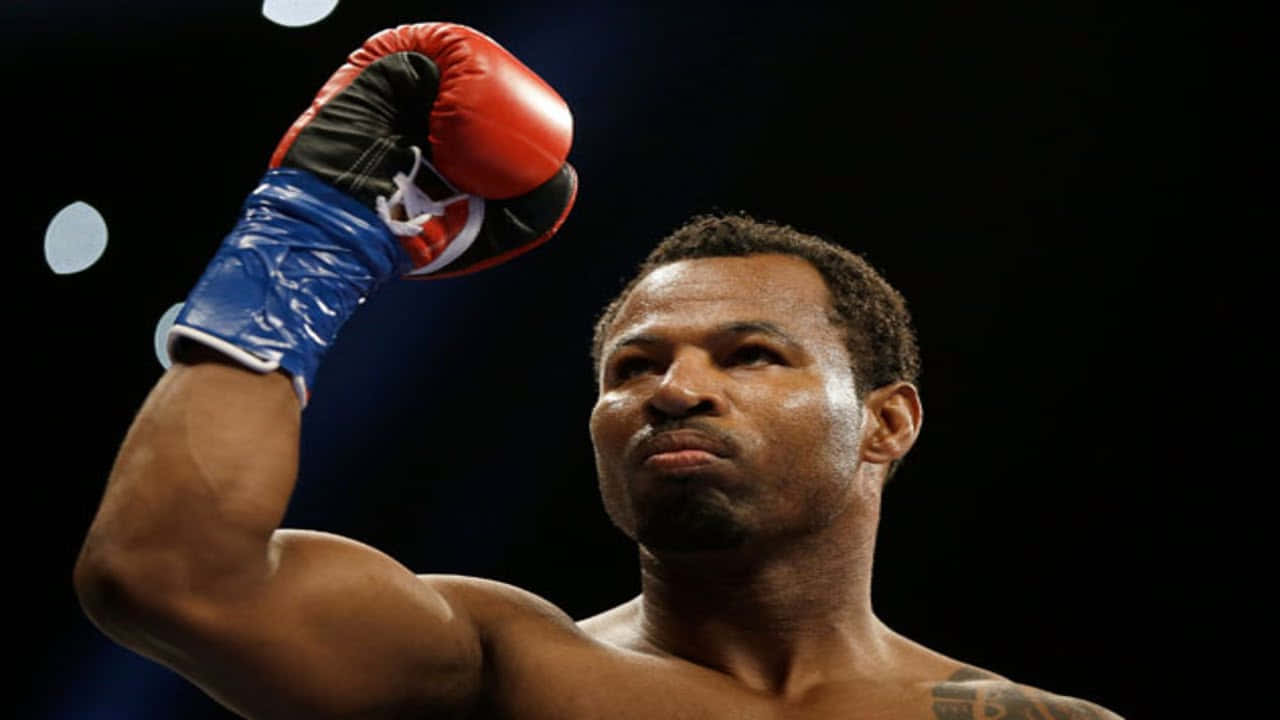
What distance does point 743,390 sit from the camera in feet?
6.01

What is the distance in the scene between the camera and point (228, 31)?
138 inches

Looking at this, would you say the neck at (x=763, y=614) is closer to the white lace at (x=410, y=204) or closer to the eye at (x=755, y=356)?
the eye at (x=755, y=356)

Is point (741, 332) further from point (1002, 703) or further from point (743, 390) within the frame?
point (1002, 703)

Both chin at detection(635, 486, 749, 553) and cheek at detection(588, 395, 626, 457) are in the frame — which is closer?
chin at detection(635, 486, 749, 553)

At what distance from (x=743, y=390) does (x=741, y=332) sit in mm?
122

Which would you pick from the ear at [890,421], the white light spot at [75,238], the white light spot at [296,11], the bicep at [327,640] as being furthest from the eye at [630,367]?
the white light spot at [75,238]

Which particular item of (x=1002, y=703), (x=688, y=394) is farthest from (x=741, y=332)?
(x=1002, y=703)

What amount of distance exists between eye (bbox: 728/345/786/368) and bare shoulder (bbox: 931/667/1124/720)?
0.59m

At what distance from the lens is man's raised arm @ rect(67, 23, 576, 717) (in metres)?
1.23

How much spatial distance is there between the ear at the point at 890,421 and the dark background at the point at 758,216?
5.75 feet

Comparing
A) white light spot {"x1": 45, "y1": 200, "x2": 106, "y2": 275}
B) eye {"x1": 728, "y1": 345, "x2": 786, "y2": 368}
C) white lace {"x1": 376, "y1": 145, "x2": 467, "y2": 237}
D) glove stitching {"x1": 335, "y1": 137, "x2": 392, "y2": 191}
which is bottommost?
white light spot {"x1": 45, "y1": 200, "x2": 106, "y2": 275}

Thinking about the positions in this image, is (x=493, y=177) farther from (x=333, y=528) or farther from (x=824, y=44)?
(x=824, y=44)

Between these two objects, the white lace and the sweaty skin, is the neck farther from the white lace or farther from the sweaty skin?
the white lace

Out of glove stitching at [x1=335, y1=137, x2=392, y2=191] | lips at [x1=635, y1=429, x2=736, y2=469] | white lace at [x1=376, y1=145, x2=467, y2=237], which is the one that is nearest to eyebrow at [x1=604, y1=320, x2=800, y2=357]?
lips at [x1=635, y1=429, x2=736, y2=469]
